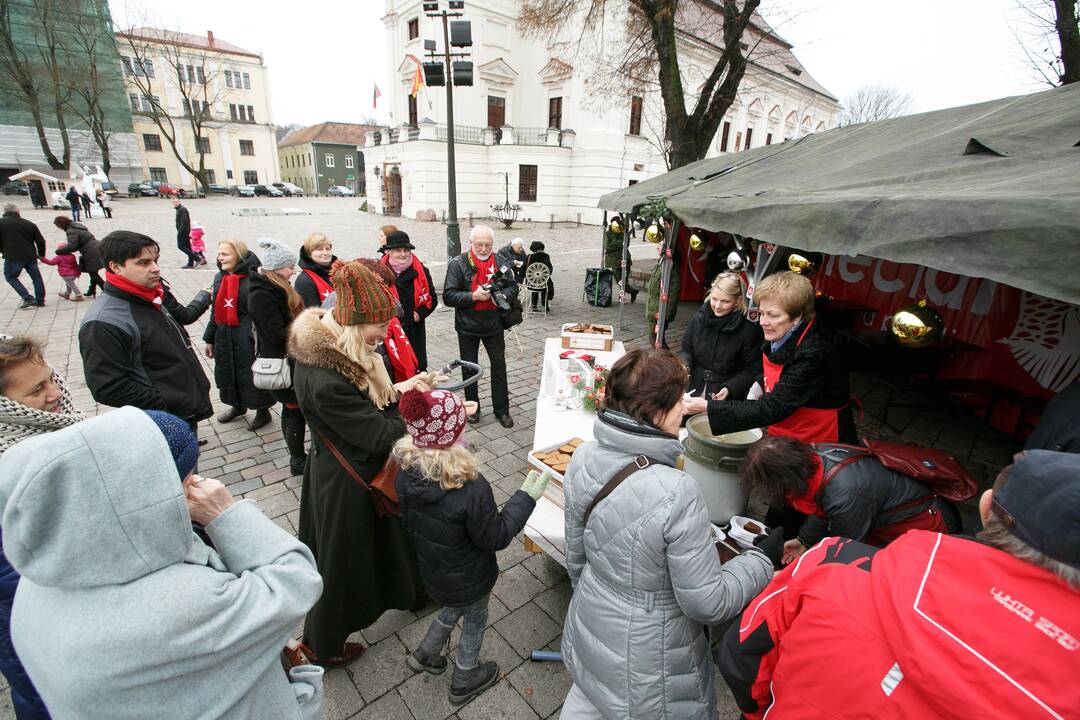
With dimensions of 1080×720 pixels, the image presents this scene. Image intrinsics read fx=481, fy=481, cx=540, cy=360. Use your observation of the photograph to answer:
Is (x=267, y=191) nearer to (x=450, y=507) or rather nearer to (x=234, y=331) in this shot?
(x=234, y=331)

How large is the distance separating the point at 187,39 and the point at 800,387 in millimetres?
68229

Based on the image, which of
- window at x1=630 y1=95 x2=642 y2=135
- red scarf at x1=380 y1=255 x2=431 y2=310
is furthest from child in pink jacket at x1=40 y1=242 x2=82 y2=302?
window at x1=630 y1=95 x2=642 y2=135

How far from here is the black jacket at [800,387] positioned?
9.16 feet

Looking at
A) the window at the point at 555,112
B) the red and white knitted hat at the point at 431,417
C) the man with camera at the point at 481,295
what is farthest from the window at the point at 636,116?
the red and white knitted hat at the point at 431,417

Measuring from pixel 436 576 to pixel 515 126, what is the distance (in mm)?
32741

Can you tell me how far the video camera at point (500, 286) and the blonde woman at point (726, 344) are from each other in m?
1.92

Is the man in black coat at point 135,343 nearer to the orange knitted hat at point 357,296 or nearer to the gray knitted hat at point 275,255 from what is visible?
the gray knitted hat at point 275,255

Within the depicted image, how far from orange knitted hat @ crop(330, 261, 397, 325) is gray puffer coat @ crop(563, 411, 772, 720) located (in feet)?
3.97

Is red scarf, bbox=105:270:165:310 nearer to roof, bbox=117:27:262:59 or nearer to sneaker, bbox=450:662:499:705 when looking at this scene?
sneaker, bbox=450:662:499:705

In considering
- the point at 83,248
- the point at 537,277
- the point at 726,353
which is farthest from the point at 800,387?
the point at 83,248

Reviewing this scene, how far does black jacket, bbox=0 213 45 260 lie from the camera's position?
8922 millimetres

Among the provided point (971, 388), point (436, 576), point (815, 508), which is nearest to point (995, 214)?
point (815, 508)

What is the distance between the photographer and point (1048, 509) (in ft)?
3.12

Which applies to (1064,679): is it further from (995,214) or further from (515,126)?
(515,126)
